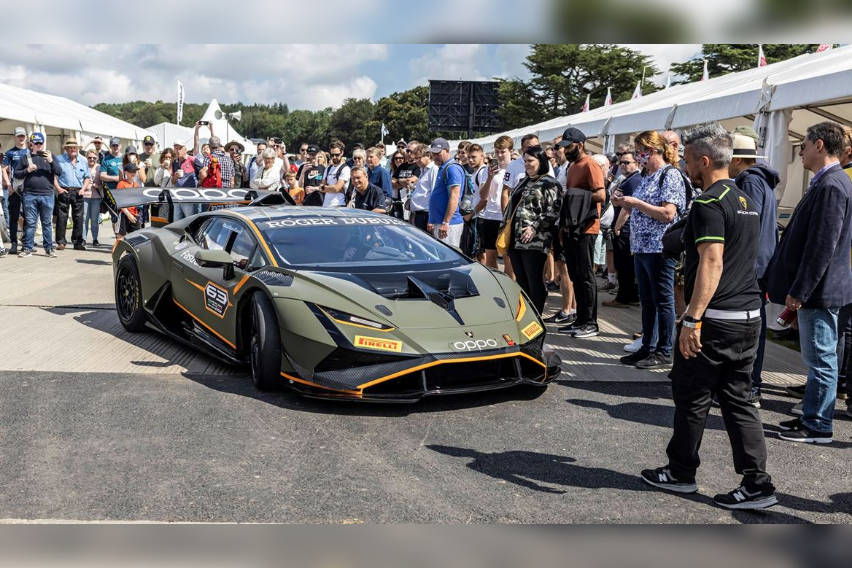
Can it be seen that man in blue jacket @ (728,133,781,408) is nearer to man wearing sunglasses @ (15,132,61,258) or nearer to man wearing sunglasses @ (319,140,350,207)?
man wearing sunglasses @ (319,140,350,207)

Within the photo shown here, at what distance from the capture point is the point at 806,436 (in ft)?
16.1

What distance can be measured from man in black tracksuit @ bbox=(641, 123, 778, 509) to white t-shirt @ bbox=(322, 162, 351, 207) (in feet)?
24.3

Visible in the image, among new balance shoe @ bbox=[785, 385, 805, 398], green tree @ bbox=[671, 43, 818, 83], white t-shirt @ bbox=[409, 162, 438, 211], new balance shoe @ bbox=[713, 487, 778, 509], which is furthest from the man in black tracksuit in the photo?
green tree @ bbox=[671, 43, 818, 83]

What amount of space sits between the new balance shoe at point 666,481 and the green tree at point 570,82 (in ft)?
225

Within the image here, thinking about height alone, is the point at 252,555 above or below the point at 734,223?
below

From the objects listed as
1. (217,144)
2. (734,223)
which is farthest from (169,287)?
(217,144)

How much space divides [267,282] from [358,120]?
153899 millimetres

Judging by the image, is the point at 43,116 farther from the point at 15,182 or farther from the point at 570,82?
the point at 570,82

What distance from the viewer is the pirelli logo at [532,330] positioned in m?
5.52

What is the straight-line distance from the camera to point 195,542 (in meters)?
1.90

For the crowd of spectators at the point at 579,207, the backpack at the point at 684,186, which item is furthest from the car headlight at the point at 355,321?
the backpack at the point at 684,186

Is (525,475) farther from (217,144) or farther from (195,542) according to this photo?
(217,144)

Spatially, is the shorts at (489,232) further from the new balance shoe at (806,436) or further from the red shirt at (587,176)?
the new balance shoe at (806,436)

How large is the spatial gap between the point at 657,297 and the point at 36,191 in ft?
35.8
